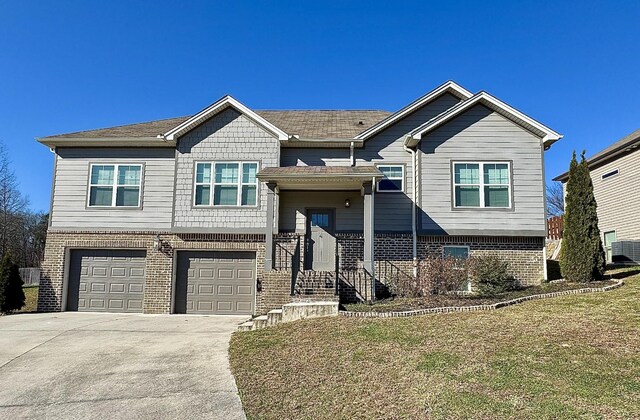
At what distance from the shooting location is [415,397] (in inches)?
194

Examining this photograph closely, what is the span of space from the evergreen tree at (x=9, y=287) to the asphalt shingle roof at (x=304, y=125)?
418 cm

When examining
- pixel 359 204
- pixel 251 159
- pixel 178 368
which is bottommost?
pixel 178 368

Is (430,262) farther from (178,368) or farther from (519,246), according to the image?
(178,368)

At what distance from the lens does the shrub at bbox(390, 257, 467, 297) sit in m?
10.6

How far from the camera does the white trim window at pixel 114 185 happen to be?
13828 millimetres

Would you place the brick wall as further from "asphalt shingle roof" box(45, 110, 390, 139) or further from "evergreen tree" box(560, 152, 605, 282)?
"evergreen tree" box(560, 152, 605, 282)

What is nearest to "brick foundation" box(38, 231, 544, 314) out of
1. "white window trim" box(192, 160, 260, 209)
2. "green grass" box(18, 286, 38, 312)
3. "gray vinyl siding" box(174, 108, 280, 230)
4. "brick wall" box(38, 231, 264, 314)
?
"brick wall" box(38, 231, 264, 314)

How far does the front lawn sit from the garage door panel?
6.52 m

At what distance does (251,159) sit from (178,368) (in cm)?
766

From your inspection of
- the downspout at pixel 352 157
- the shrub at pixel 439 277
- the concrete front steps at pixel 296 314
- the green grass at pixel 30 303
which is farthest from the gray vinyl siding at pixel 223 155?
the green grass at pixel 30 303

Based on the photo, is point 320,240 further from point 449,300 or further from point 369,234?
point 449,300

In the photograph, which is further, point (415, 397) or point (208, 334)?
point (208, 334)

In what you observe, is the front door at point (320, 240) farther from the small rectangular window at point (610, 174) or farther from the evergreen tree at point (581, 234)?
the small rectangular window at point (610, 174)

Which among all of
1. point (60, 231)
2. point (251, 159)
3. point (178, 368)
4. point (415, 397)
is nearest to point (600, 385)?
point (415, 397)
